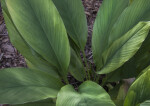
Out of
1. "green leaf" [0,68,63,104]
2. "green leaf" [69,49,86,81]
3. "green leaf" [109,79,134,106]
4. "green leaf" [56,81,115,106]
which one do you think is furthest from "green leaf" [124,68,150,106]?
"green leaf" [69,49,86,81]

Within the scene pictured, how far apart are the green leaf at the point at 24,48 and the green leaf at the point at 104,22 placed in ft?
0.85

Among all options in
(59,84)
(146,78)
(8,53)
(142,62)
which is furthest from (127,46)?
(8,53)

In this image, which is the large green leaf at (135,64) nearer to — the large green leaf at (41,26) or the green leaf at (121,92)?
the green leaf at (121,92)

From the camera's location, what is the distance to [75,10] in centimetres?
123

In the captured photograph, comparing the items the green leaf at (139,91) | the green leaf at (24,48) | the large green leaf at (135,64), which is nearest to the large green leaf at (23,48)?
the green leaf at (24,48)

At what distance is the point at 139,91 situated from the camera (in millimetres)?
882

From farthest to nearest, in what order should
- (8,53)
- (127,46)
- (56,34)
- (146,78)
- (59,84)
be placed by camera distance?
1. (8,53)
2. (59,84)
3. (56,34)
4. (127,46)
5. (146,78)

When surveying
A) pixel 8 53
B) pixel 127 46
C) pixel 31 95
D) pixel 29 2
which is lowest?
pixel 8 53

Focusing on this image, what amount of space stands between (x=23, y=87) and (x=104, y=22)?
20.5 inches

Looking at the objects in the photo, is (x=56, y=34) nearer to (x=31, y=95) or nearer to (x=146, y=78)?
(x=31, y=95)

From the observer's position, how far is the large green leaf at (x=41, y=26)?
1033mm

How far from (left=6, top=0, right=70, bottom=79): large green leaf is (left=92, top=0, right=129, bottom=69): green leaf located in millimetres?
212

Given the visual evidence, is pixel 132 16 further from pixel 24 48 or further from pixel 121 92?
pixel 24 48

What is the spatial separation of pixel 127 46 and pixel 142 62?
30 cm
